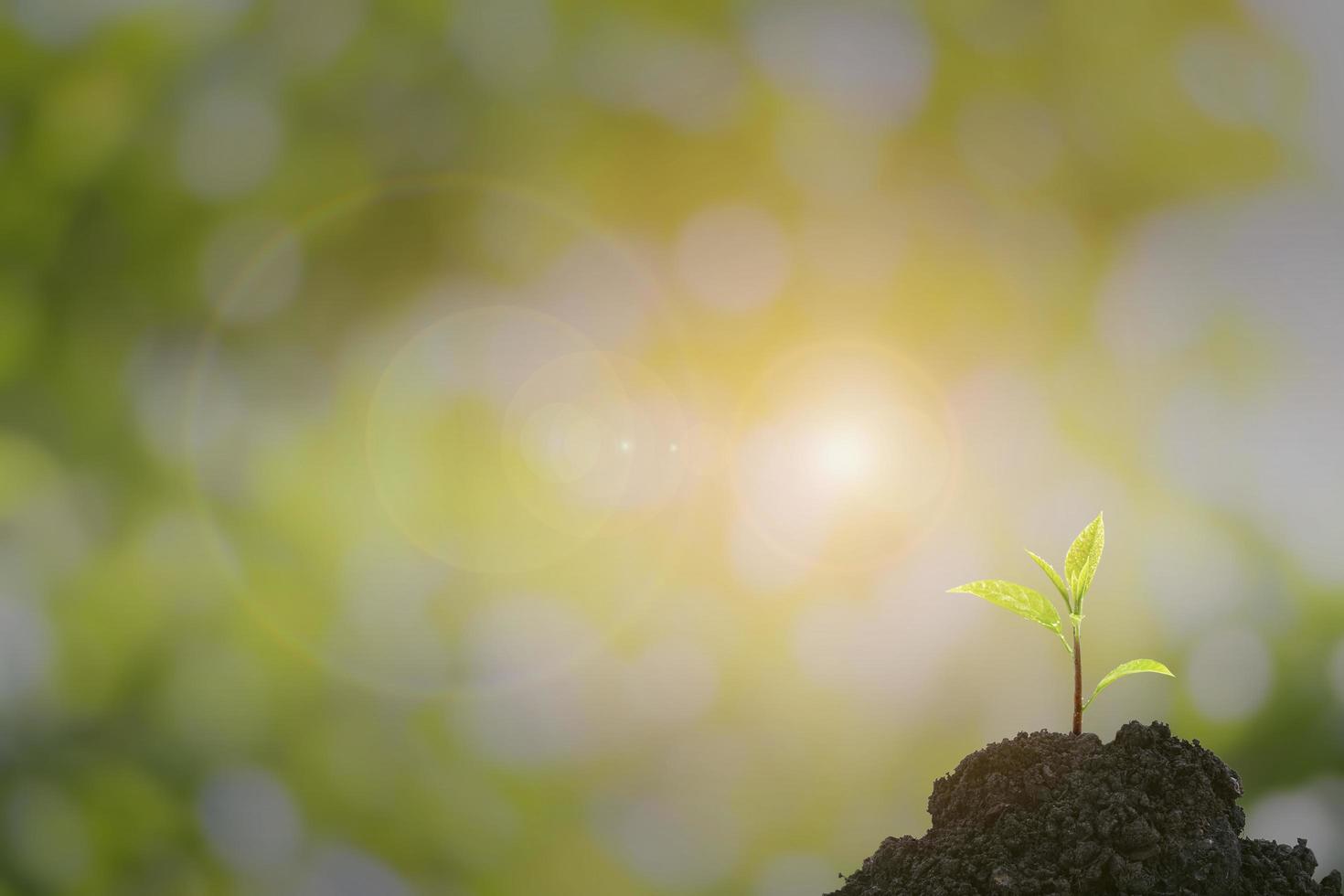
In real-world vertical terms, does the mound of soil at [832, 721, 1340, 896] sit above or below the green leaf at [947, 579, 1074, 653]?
below

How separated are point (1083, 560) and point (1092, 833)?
1.05 feet

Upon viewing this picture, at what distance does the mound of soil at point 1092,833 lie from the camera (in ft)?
3.43

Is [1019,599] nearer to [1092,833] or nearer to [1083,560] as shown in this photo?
[1083,560]

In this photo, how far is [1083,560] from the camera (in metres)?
1.22

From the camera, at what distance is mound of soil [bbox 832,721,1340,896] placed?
1.04 meters

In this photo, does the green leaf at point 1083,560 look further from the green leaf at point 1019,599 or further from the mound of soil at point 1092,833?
the mound of soil at point 1092,833

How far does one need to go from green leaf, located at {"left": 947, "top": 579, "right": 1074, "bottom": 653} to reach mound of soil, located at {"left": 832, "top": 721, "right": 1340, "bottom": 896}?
143mm

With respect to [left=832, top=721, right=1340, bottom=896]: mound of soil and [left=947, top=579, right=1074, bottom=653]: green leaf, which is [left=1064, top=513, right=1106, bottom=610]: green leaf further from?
[left=832, top=721, right=1340, bottom=896]: mound of soil

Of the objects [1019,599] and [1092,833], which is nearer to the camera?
[1092,833]

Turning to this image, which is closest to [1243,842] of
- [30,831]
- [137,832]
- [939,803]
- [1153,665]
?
[1153,665]

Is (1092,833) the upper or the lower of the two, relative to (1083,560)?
lower

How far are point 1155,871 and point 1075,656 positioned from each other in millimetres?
243

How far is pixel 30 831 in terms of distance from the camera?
2119 mm

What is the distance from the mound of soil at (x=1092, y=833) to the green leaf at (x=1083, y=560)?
0.56ft
